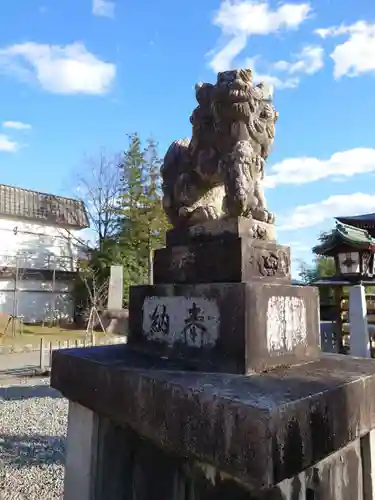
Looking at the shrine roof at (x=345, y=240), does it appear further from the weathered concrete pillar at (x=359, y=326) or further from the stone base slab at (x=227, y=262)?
the stone base slab at (x=227, y=262)

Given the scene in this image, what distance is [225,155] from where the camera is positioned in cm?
212

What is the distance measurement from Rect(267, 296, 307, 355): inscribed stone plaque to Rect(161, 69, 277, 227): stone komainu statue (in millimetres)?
492

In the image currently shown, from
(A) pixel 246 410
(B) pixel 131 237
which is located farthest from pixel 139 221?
(A) pixel 246 410

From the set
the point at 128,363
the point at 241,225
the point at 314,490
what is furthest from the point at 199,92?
the point at 314,490

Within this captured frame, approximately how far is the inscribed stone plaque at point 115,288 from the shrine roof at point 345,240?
1084cm

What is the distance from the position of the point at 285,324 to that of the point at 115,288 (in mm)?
15706

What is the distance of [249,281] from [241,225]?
0.98ft

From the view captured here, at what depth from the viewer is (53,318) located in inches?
787

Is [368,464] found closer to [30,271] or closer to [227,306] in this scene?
[227,306]

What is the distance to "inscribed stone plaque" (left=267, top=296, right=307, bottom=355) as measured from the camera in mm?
1720

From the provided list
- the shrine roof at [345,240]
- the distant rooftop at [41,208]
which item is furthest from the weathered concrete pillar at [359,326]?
the distant rooftop at [41,208]

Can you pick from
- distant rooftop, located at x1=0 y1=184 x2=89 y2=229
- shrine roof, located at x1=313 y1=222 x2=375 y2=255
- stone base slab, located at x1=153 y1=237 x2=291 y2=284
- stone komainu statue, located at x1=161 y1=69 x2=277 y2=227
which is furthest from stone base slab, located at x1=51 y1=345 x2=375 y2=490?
distant rooftop, located at x1=0 y1=184 x2=89 y2=229

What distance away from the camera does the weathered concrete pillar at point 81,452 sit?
1984 millimetres

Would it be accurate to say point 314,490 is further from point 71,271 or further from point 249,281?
point 71,271
